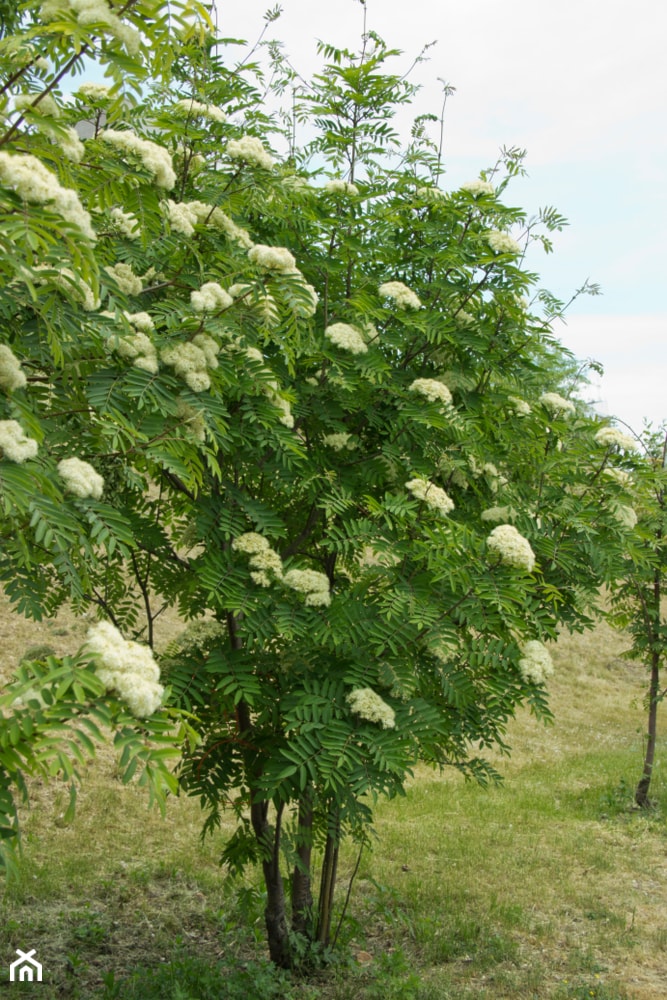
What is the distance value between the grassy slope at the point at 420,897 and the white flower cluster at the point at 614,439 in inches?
115

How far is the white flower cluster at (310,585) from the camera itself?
12.2 feet

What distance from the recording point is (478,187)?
4.23 m

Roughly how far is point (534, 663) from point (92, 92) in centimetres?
300

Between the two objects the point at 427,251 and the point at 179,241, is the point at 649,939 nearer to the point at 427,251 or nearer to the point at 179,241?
the point at 427,251

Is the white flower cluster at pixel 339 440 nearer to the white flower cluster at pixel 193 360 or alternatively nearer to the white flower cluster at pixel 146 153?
the white flower cluster at pixel 193 360

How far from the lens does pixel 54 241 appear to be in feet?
6.93

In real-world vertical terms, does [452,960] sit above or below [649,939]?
below

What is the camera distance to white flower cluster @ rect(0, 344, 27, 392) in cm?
244

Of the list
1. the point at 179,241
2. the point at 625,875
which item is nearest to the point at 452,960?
the point at 625,875

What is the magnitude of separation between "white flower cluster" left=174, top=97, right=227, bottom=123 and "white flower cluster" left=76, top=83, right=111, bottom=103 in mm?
359

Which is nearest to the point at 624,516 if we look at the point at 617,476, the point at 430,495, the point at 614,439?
the point at 617,476

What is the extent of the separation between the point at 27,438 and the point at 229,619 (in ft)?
6.46

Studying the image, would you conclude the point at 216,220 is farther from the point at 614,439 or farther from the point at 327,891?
the point at 327,891

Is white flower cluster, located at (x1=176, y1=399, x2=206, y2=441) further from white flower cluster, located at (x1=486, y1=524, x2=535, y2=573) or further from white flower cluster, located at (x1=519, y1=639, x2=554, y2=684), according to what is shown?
white flower cluster, located at (x1=519, y1=639, x2=554, y2=684)
